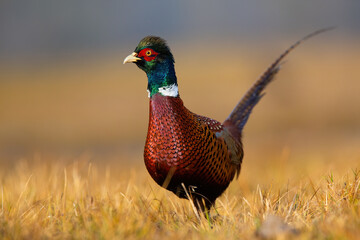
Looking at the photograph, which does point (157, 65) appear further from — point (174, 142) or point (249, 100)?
point (249, 100)

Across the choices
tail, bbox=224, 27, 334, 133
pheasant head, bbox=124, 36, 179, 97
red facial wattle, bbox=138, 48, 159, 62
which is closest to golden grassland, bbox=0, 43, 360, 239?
tail, bbox=224, 27, 334, 133

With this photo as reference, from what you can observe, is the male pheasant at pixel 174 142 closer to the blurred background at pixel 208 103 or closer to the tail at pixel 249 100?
the tail at pixel 249 100

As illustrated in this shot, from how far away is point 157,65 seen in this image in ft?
13.0

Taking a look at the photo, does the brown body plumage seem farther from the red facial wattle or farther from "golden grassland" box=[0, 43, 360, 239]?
the red facial wattle

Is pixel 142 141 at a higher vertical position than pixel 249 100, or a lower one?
lower

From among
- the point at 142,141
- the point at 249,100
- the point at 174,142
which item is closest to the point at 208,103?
the point at 142,141

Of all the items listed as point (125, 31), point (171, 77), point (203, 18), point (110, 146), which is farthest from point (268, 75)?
point (125, 31)

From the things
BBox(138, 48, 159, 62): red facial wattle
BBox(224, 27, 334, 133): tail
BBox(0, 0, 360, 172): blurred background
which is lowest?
BBox(0, 0, 360, 172): blurred background

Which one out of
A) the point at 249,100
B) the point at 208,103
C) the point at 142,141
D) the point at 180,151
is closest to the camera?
the point at 180,151

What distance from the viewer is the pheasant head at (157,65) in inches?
156

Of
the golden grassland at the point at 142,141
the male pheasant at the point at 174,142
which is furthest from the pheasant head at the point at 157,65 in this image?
the golden grassland at the point at 142,141

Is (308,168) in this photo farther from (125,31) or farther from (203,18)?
(125,31)

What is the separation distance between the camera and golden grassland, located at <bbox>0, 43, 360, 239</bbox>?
122 inches

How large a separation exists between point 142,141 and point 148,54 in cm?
1008
